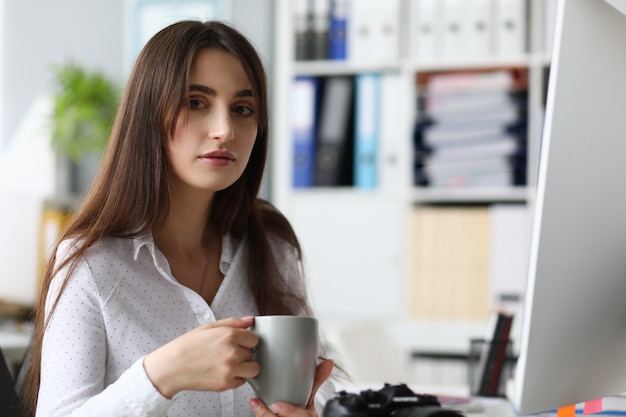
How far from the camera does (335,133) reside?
11.2 feet

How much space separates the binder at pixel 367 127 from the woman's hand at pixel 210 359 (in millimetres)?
2561

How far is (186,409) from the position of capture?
1178 mm

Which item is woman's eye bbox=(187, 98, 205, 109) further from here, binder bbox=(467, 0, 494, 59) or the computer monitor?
binder bbox=(467, 0, 494, 59)

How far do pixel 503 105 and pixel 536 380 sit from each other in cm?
268

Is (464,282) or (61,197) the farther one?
(61,197)

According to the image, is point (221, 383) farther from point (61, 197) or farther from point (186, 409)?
point (61, 197)

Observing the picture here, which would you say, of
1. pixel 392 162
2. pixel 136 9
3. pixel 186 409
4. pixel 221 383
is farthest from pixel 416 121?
pixel 221 383

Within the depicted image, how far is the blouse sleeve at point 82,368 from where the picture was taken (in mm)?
907

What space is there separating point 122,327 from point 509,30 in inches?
99.7

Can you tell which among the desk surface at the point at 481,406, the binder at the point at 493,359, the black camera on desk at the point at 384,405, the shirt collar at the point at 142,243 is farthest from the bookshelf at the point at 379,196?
the black camera on desk at the point at 384,405

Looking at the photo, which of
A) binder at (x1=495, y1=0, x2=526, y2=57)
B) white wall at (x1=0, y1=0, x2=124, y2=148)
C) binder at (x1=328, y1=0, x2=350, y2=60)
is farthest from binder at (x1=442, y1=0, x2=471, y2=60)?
white wall at (x1=0, y1=0, x2=124, y2=148)

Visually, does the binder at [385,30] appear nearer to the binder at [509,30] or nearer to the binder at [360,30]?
the binder at [360,30]

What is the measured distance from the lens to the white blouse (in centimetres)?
96

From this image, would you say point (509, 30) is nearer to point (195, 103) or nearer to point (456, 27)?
point (456, 27)
